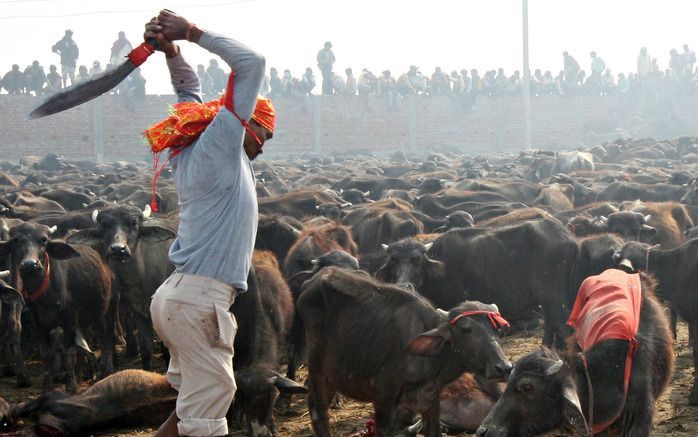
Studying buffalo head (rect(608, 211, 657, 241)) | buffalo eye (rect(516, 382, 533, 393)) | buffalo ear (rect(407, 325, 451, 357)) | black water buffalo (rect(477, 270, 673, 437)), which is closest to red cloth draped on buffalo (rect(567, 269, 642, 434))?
black water buffalo (rect(477, 270, 673, 437))

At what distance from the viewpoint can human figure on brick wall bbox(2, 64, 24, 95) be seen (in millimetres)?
42812

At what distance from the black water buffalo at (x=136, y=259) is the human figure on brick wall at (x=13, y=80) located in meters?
36.5

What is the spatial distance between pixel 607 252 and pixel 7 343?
6.33 metres

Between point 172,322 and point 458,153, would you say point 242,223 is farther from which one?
point 458,153

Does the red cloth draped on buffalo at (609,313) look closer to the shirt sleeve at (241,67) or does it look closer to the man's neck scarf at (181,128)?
the man's neck scarf at (181,128)

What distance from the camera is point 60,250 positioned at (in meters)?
8.98

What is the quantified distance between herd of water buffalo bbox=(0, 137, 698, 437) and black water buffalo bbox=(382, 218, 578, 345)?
16 mm

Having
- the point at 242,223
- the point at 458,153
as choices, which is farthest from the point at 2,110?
the point at 242,223

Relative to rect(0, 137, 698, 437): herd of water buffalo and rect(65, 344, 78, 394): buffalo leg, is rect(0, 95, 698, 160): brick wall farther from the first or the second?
rect(65, 344, 78, 394): buffalo leg

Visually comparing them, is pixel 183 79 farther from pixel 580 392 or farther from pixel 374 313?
pixel 580 392

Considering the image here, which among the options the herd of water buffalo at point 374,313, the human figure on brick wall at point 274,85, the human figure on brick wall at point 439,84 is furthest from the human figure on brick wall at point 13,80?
the herd of water buffalo at point 374,313

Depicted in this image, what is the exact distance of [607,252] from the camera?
966cm

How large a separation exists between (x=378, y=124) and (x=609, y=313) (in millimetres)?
46576

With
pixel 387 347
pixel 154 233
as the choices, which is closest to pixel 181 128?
pixel 387 347
